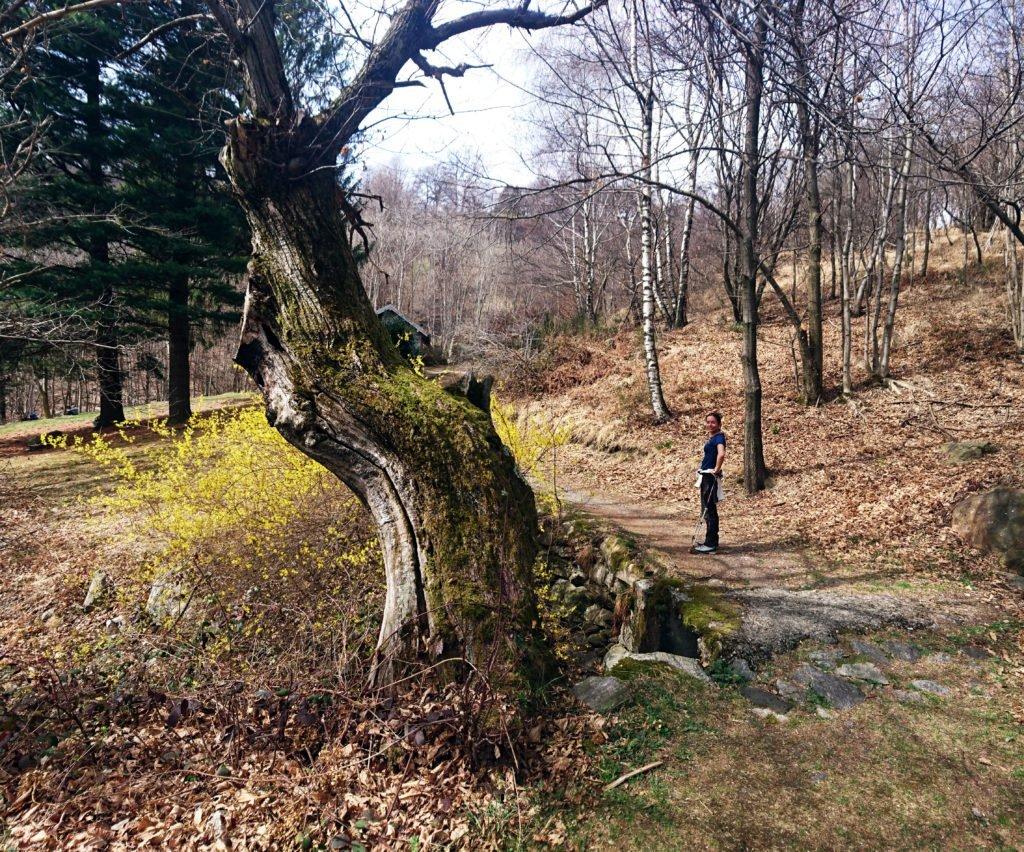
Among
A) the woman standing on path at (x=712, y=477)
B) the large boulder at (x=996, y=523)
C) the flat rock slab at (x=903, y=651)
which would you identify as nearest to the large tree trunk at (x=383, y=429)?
the flat rock slab at (x=903, y=651)

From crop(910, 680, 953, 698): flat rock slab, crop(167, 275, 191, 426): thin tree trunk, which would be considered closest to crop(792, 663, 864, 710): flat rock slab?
crop(910, 680, 953, 698): flat rock slab

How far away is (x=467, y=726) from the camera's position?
254 cm

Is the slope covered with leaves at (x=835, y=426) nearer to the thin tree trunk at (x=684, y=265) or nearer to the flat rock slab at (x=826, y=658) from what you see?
the thin tree trunk at (x=684, y=265)

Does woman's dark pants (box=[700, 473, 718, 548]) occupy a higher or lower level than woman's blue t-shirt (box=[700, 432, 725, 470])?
lower

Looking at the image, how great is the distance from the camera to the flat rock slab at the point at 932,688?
3.43 metres

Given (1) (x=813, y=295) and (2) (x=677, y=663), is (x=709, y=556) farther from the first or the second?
(1) (x=813, y=295)

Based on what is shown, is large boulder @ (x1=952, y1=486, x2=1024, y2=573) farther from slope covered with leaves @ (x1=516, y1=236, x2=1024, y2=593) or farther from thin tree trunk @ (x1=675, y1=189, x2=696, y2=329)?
thin tree trunk @ (x1=675, y1=189, x2=696, y2=329)

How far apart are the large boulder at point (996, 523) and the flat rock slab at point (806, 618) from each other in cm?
147

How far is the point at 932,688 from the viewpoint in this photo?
3.49m

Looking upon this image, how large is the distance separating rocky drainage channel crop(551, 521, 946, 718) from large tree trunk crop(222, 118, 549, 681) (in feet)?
3.30

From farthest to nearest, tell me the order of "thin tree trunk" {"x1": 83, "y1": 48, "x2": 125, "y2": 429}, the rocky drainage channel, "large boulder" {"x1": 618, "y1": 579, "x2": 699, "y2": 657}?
"thin tree trunk" {"x1": 83, "y1": 48, "x2": 125, "y2": 429}
"large boulder" {"x1": 618, "y1": 579, "x2": 699, "y2": 657}
the rocky drainage channel

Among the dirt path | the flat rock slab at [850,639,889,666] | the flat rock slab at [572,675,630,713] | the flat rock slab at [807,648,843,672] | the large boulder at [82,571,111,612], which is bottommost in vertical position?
the large boulder at [82,571,111,612]

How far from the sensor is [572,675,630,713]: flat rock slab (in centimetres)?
311

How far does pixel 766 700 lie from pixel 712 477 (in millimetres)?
3087
